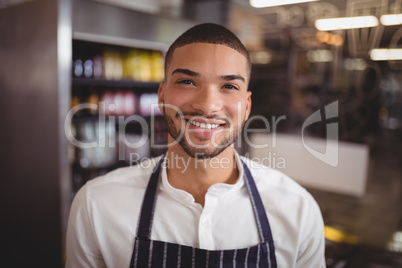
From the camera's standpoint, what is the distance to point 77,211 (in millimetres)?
1272

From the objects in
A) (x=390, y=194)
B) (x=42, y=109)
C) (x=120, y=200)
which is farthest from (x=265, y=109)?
(x=120, y=200)

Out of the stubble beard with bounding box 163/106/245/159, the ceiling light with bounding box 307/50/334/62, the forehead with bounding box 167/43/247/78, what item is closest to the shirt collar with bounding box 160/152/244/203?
the stubble beard with bounding box 163/106/245/159

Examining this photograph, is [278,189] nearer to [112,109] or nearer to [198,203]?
[198,203]

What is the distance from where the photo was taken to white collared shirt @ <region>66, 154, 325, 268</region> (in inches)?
48.4

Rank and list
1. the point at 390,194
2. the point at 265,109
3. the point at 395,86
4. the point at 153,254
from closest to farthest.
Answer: the point at 153,254 < the point at 390,194 < the point at 265,109 < the point at 395,86

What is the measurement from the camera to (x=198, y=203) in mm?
1253

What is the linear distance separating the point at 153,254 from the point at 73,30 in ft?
5.58

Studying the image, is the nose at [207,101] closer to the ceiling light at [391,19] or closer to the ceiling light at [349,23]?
the ceiling light at [391,19]

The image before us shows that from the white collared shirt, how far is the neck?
34mm

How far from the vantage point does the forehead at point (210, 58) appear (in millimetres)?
1060

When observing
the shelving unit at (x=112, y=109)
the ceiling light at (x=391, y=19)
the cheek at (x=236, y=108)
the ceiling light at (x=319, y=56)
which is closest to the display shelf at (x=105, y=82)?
the shelving unit at (x=112, y=109)

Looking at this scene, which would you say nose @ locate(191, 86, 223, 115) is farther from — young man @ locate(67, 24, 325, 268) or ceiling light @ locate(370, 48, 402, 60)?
ceiling light @ locate(370, 48, 402, 60)

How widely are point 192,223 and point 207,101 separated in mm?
473

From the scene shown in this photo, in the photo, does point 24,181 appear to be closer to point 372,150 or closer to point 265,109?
point 265,109
